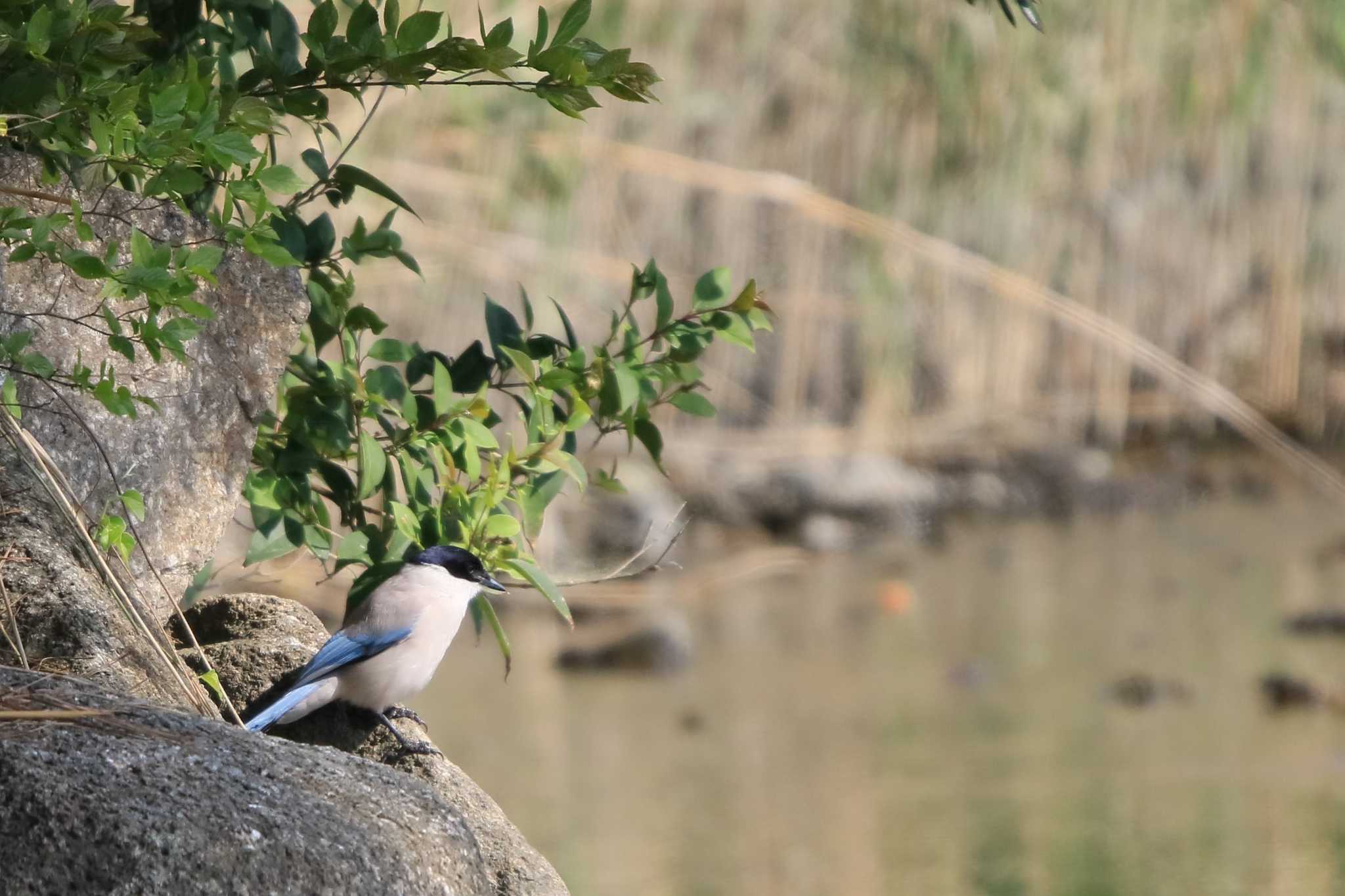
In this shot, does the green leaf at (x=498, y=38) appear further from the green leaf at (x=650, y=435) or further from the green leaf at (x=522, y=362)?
the green leaf at (x=650, y=435)

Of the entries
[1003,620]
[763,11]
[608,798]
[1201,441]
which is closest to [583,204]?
[763,11]

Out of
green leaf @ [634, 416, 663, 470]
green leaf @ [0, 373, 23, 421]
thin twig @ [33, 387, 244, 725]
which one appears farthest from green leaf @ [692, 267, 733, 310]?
green leaf @ [0, 373, 23, 421]

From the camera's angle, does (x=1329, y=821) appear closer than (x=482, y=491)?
No

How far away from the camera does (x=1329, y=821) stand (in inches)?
171

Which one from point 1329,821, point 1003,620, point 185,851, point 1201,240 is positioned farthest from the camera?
point 1201,240

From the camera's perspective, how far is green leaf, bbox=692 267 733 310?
7.39ft

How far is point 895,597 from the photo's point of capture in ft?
22.9

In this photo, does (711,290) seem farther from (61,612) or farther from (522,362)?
(61,612)

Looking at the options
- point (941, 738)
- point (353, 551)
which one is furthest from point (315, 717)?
point (941, 738)

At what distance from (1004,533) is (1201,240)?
6.04 feet

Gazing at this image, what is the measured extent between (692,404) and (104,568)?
791mm

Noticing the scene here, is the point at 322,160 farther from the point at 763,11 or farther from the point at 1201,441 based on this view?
the point at 1201,441

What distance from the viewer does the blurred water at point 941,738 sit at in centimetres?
415

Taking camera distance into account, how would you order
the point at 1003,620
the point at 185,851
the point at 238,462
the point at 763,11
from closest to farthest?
the point at 185,851 → the point at 238,462 → the point at 1003,620 → the point at 763,11
